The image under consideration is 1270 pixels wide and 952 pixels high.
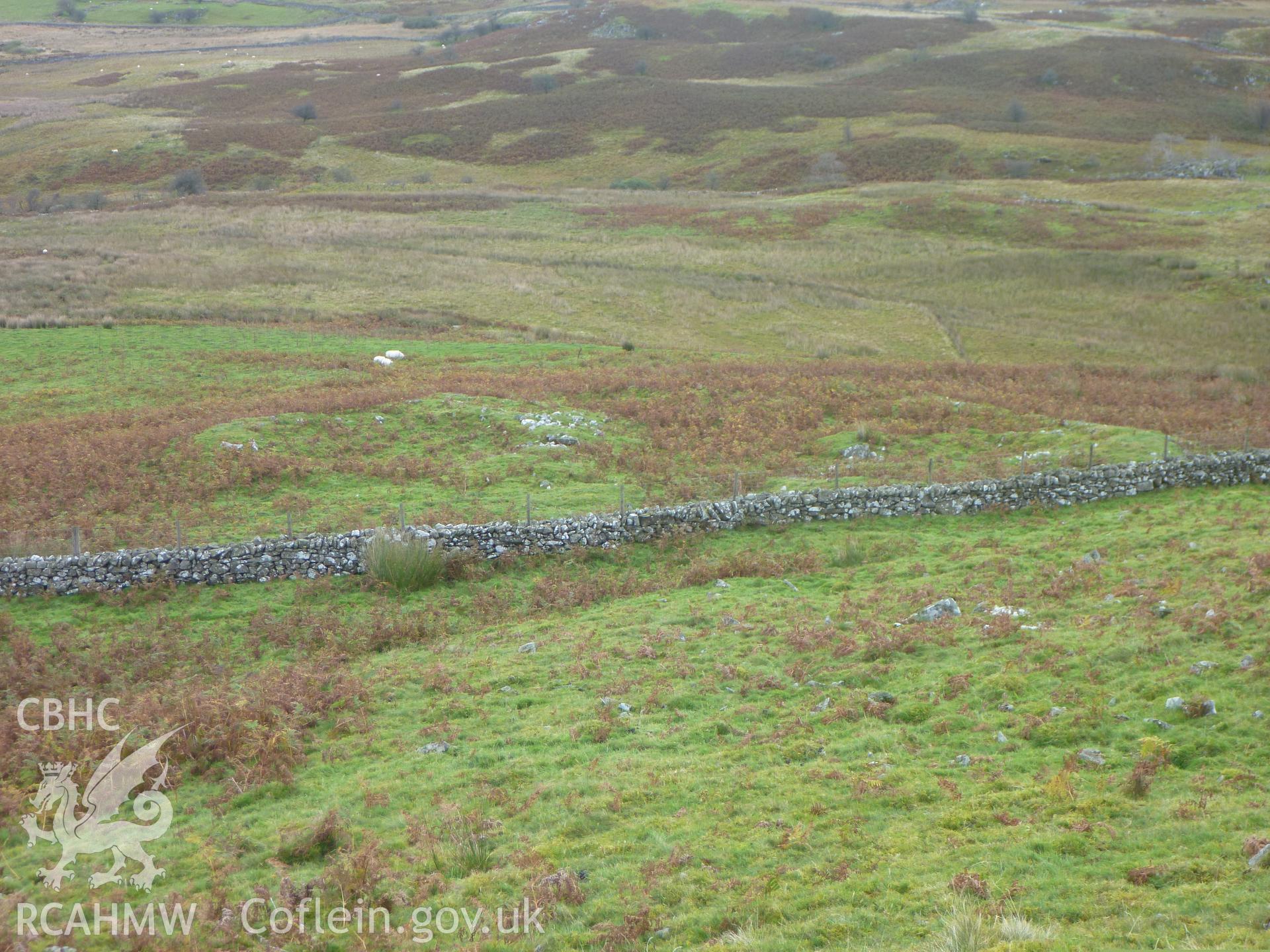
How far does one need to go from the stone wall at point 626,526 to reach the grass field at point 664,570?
47 cm

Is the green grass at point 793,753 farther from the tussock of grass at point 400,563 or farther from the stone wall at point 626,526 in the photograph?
the stone wall at point 626,526

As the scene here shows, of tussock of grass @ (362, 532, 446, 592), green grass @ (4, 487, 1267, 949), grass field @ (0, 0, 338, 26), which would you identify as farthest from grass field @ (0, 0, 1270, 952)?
grass field @ (0, 0, 338, 26)

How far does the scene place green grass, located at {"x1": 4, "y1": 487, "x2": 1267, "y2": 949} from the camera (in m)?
8.64

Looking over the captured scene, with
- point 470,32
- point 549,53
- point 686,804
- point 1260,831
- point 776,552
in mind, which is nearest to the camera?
point 1260,831

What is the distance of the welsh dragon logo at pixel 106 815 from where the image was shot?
9727mm

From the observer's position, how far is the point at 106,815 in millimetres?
10836

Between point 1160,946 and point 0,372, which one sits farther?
point 0,372

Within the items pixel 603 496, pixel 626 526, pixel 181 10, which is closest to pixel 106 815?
pixel 626 526

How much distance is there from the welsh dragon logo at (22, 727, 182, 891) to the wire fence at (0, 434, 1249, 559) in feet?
26.0

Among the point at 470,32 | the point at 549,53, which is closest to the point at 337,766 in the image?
the point at 549,53

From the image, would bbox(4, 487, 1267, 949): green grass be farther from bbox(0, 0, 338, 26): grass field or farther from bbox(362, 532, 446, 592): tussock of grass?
bbox(0, 0, 338, 26): grass field

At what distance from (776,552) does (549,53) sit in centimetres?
12636

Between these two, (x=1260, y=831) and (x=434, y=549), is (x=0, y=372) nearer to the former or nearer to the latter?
(x=434, y=549)

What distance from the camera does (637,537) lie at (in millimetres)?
21531
